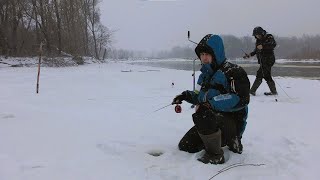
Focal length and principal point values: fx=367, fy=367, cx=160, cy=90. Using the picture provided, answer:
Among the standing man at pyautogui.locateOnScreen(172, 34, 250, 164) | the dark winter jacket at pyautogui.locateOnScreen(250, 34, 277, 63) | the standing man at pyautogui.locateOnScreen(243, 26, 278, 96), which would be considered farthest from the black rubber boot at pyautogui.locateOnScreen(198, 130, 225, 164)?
the dark winter jacket at pyautogui.locateOnScreen(250, 34, 277, 63)

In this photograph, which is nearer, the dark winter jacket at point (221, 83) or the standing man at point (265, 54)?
the dark winter jacket at point (221, 83)

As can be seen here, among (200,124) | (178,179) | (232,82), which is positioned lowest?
(178,179)

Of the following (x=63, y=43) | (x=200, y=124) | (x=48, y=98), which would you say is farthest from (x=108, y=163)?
(x=63, y=43)

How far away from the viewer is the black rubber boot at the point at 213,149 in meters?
3.68

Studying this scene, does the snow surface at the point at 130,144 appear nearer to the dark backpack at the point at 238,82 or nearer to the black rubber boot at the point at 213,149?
the black rubber boot at the point at 213,149

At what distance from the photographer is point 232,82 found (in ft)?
12.1

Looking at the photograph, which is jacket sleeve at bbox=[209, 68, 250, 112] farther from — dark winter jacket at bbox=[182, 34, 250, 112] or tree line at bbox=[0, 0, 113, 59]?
tree line at bbox=[0, 0, 113, 59]

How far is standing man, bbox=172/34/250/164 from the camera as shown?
3.65 metres

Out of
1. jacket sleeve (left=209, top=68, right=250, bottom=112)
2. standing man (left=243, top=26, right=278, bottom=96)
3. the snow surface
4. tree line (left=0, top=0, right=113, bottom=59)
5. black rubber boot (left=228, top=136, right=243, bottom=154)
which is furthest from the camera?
tree line (left=0, top=0, right=113, bottom=59)

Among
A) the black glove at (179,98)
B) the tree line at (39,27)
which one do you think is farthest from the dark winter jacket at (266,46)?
the tree line at (39,27)

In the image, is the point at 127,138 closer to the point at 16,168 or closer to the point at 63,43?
the point at 16,168

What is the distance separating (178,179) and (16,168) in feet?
4.91

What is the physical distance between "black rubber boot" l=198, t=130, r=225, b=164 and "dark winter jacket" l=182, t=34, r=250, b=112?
29 centimetres

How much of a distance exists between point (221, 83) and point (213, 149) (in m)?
0.68
